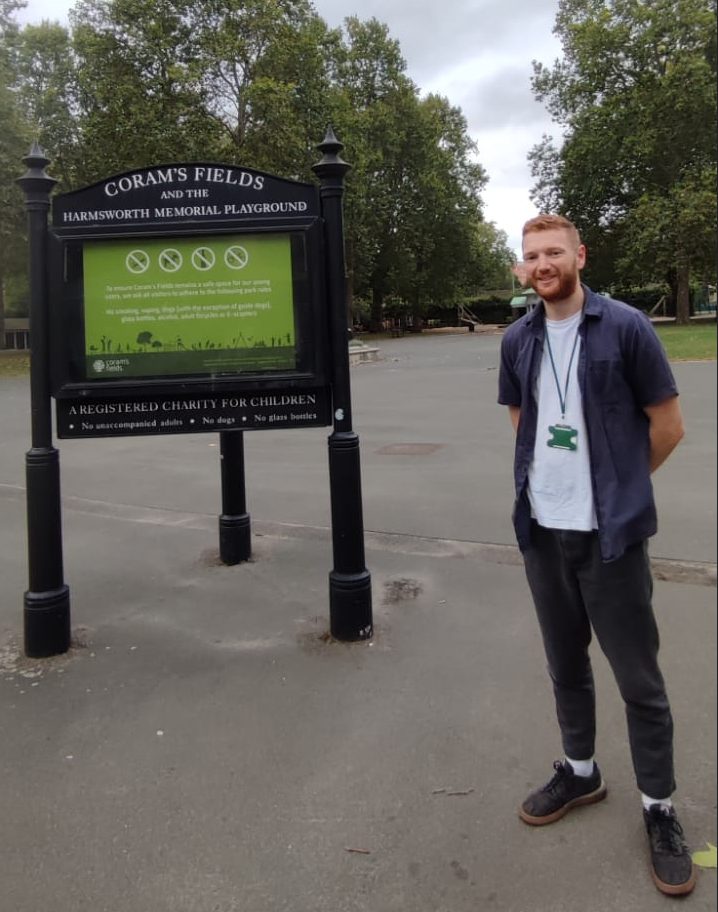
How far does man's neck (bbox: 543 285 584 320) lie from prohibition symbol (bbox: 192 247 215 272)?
86.1 inches

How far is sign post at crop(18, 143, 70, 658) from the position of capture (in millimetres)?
3619

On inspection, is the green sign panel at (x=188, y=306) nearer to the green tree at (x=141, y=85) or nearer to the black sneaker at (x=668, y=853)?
the black sneaker at (x=668, y=853)

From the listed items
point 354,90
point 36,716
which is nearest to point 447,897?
point 36,716

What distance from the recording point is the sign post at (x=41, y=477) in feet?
11.9

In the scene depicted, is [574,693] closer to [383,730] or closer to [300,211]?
[383,730]

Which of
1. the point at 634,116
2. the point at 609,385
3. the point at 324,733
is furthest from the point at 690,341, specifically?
the point at 634,116

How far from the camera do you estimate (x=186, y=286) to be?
12.2 ft

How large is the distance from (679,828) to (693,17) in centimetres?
206

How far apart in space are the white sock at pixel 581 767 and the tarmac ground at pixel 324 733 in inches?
4.3

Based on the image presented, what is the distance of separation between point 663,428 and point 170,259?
261cm

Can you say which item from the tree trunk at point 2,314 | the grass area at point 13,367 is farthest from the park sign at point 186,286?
the tree trunk at point 2,314

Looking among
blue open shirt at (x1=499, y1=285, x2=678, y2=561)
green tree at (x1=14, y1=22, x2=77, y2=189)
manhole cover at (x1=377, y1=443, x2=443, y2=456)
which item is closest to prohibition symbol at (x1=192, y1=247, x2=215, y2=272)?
→ blue open shirt at (x1=499, y1=285, x2=678, y2=561)

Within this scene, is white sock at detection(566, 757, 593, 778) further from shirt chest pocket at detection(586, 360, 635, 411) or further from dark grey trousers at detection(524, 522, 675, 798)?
shirt chest pocket at detection(586, 360, 635, 411)

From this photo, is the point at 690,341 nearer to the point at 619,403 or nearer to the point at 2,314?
the point at 619,403
